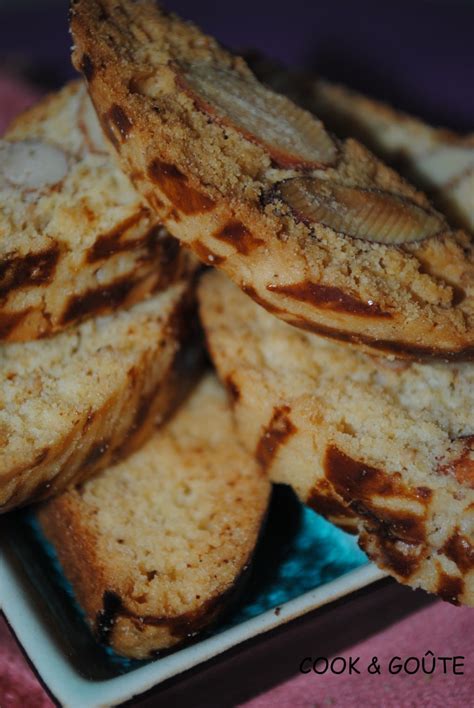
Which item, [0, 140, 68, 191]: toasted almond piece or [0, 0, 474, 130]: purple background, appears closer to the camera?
[0, 140, 68, 191]: toasted almond piece

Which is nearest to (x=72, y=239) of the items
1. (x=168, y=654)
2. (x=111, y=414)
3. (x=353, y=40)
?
(x=111, y=414)

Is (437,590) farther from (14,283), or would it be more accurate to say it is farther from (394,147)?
(394,147)

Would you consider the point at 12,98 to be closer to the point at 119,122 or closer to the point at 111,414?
the point at 119,122

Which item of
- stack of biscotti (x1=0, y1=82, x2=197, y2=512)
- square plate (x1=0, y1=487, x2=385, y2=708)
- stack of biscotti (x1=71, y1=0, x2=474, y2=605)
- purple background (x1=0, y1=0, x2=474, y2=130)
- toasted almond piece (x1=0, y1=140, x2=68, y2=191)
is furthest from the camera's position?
purple background (x1=0, y1=0, x2=474, y2=130)

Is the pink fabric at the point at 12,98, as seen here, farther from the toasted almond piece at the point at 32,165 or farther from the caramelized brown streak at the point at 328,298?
the caramelized brown streak at the point at 328,298

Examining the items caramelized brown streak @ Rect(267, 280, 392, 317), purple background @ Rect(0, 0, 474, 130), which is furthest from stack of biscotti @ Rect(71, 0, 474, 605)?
purple background @ Rect(0, 0, 474, 130)

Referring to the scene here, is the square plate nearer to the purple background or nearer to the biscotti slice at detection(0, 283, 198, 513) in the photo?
the biscotti slice at detection(0, 283, 198, 513)

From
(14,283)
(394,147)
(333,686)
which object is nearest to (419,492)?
(333,686)
